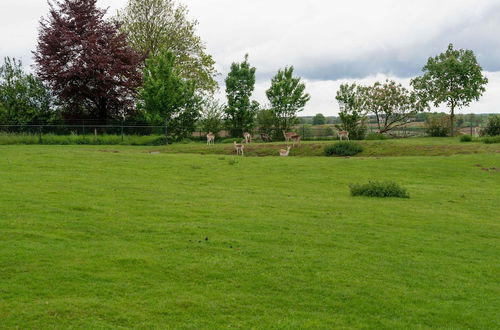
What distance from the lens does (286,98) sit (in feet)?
184

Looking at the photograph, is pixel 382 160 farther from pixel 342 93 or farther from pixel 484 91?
pixel 484 91

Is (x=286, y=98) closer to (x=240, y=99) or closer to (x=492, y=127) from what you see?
(x=240, y=99)

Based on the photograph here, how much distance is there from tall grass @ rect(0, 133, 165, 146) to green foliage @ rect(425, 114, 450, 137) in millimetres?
29212

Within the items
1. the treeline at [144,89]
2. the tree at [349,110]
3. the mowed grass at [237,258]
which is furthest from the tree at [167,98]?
the mowed grass at [237,258]

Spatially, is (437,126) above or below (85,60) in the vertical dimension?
below

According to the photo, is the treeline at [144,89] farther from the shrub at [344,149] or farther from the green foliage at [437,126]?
the shrub at [344,149]

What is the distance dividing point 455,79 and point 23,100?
48371 millimetres

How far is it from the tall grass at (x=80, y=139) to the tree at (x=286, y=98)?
14.5 metres

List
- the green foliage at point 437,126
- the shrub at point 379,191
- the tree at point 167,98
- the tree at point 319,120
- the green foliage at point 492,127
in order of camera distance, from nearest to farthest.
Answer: the shrub at point 379,191 → the green foliage at point 492,127 → the tree at point 167,98 → the green foliage at point 437,126 → the tree at point 319,120

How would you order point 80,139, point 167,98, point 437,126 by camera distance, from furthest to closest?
point 437,126 < point 167,98 < point 80,139

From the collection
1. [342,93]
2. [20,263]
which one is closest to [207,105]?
[342,93]

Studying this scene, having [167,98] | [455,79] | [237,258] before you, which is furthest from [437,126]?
[237,258]

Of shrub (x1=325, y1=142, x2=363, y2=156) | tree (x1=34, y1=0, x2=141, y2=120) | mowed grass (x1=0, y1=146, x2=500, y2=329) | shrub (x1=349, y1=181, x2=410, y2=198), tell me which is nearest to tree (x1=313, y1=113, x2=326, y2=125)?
tree (x1=34, y1=0, x2=141, y2=120)

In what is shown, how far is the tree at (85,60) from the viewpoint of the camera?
52812 mm
